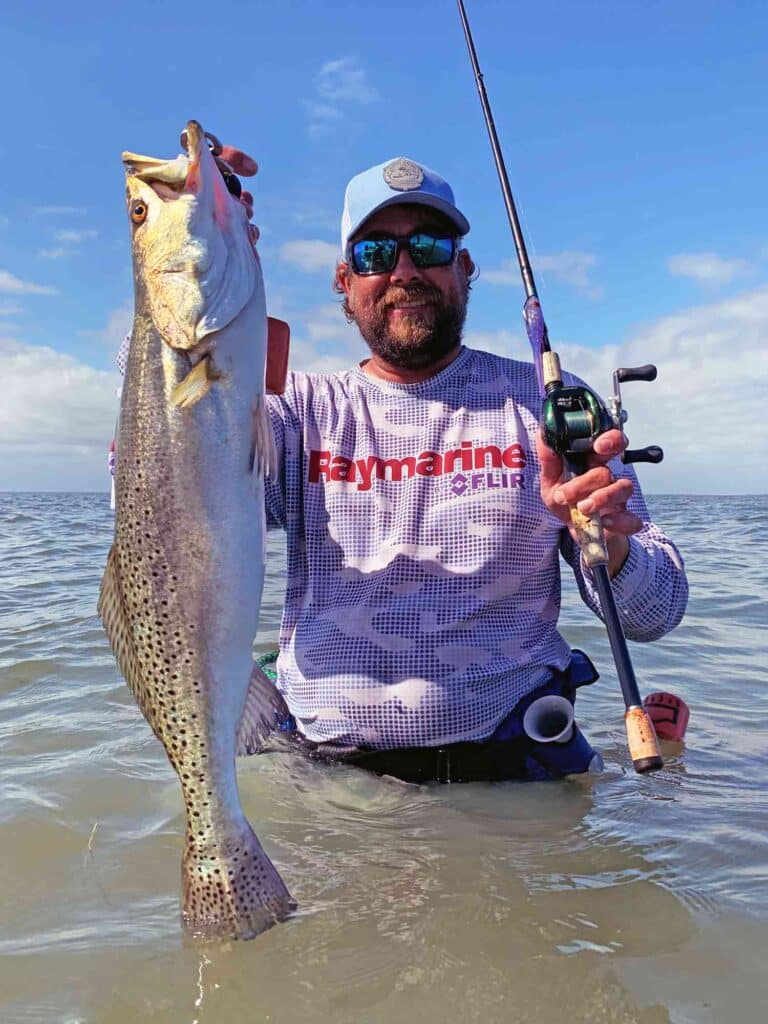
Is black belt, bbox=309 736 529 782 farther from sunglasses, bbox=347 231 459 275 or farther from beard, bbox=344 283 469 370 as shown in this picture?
sunglasses, bbox=347 231 459 275

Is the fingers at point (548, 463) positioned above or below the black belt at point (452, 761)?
above

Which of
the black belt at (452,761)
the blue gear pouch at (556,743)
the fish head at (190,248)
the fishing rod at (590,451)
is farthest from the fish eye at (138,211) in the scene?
the blue gear pouch at (556,743)

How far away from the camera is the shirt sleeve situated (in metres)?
3.57

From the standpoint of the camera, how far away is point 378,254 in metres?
4.05

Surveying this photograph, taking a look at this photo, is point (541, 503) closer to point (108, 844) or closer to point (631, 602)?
point (631, 602)

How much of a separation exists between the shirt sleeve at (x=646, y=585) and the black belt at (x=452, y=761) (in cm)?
70

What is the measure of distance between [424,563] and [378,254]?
148cm

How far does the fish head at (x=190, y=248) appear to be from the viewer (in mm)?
2541

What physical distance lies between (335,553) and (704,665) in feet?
14.3

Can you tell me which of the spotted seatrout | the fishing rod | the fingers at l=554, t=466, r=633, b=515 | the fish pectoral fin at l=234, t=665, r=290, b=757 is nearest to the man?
the fishing rod

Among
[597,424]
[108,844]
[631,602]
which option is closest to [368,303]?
[597,424]

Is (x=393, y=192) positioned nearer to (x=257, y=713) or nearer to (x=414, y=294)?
(x=414, y=294)

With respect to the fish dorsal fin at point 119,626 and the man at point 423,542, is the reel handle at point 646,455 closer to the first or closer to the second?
the man at point 423,542

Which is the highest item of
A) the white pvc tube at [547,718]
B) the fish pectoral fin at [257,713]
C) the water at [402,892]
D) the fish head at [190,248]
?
the fish head at [190,248]
